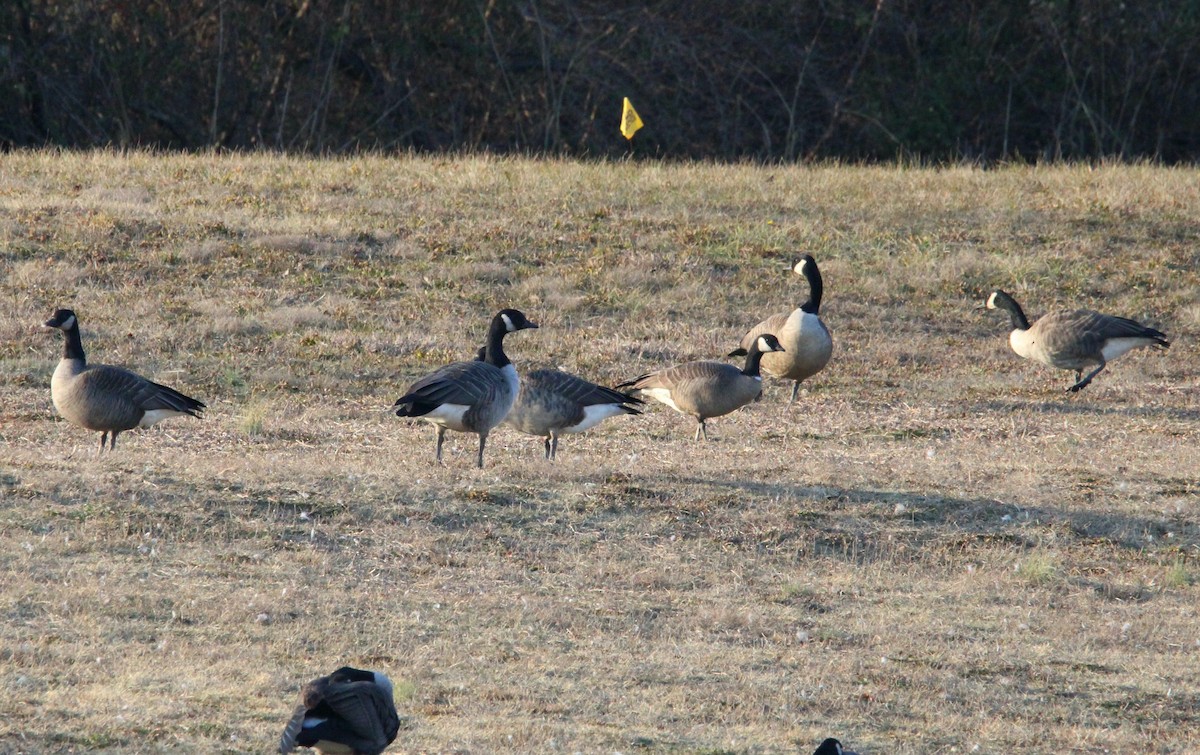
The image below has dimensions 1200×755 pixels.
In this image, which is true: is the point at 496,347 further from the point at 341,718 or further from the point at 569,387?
the point at 341,718

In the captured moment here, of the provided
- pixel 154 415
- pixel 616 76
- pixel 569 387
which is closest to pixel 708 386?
pixel 569 387

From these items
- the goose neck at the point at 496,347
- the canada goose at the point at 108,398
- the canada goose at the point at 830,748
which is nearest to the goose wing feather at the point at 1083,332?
the goose neck at the point at 496,347

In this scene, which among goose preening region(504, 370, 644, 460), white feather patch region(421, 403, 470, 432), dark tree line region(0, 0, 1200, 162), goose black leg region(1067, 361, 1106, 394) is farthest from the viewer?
dark tree line region(0, 0, 1200, 162)

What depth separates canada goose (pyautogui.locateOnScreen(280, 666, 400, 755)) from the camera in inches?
220

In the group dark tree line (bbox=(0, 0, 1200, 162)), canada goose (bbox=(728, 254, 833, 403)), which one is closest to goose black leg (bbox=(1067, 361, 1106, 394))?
canada goose (bbox=(728, 254, 833, 403))

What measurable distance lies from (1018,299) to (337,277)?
8750 millimetres

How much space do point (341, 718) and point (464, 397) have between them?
5205mm

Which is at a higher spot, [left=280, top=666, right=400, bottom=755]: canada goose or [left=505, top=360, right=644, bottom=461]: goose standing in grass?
[left=505, top=360, right=644, bottom=461]: goose standing in grass

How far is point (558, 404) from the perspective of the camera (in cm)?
1162

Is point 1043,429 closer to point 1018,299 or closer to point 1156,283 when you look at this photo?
point 1018,299

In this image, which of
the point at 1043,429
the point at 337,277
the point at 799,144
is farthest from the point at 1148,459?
the point at 799,144

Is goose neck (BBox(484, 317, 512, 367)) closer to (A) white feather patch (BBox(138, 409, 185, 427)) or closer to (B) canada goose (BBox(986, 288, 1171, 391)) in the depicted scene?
(A) white feather patch (BBox(138, 409, 185, 427))

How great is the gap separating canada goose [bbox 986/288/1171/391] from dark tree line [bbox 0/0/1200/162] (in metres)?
14.1

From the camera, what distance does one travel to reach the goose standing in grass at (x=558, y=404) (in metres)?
11.6
